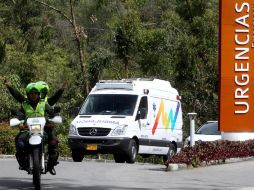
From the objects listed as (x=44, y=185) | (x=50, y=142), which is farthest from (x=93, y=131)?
(x=50, y=142)

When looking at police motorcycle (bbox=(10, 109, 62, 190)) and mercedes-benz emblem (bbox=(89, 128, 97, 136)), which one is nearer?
police motorcycle (bbox=(10, 109, 62, 190))

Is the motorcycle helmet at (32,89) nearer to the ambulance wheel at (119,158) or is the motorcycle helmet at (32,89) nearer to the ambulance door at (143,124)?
the ambulance wheel at (119,158)

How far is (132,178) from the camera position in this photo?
14.5 metres

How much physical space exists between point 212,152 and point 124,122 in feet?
10.8

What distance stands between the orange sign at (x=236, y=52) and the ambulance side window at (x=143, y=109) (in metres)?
2.33

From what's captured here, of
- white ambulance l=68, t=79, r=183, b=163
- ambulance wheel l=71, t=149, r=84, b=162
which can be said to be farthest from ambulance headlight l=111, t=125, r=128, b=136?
ambulance wheel l=71, t=149, r=84, b=162

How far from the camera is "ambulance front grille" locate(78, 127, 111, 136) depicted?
67.7ft

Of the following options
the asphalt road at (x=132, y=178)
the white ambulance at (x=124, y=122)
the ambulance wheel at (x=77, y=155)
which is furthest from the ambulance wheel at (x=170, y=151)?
the asphalt road at (x=132, y=178)

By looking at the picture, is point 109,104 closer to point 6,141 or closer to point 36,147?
point 6,141

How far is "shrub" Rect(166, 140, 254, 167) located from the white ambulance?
103 inches

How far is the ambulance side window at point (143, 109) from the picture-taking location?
2175 centimetres

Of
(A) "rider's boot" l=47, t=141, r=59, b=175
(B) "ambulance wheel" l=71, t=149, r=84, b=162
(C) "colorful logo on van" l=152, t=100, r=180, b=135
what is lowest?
(B) "ambulance wheel" l=71, t=149, r=84, b=162

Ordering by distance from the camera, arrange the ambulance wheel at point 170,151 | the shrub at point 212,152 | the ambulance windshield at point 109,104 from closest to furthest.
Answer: the shrub at point 212,152 < the ambulance windshield at point 109,104 < the ambulance wheel at point 170,151

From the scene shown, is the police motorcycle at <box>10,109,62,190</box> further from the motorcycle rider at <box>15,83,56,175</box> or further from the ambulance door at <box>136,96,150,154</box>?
the ambulance door at <box>136,96,150,154</box>
